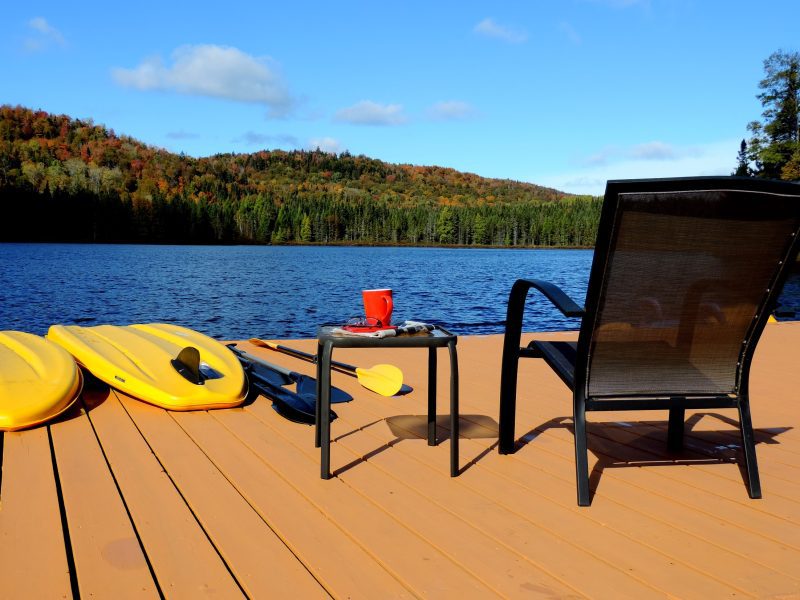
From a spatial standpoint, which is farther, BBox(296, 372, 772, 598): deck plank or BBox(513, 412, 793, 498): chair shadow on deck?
BBox(513, 412, 793, 498): chair shadow on deck

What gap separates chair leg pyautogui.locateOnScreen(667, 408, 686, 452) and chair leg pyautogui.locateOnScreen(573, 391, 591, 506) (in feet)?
2.58

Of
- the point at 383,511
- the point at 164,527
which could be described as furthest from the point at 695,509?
the point at 164,527

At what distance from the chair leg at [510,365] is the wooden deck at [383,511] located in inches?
3.8

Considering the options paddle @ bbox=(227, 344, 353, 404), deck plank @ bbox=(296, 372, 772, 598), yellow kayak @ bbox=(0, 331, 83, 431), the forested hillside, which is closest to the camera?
deck plank @ bbox=(296, 372, 772, 598)

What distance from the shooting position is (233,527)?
1911mm

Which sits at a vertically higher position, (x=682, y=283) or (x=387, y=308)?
(x=682, y=283)

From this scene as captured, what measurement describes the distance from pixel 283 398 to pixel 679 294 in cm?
206

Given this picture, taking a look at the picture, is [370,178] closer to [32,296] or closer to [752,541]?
[32,296]

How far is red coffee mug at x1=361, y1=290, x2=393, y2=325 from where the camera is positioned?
256 centimetres

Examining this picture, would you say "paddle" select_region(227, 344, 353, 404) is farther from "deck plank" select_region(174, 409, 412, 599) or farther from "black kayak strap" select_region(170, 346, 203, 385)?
"deck plank" select_region(174, 409, 412, 599)

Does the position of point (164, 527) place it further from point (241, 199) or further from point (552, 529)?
point (241, 199)

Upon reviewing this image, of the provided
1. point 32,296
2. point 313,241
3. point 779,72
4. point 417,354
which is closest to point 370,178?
point 313,241

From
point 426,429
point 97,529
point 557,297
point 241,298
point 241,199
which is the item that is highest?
point 241,199

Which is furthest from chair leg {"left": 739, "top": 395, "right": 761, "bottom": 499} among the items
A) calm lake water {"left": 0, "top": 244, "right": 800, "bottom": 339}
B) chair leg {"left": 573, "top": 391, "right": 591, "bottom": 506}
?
calm lake water {"left": 0, "top": 244, "right": 800, "bottom": 339}
